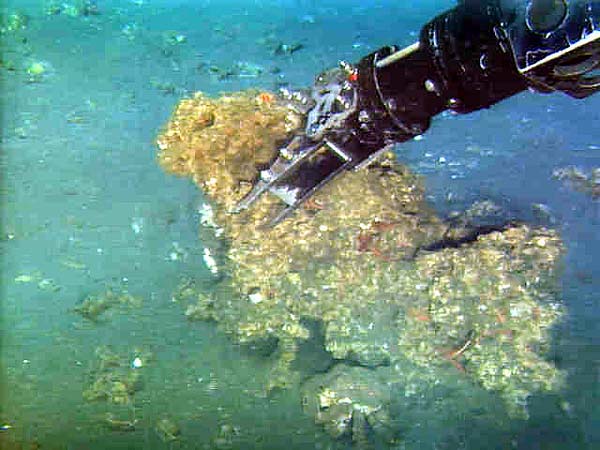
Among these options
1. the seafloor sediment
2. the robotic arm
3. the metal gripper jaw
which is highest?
the robotic arm

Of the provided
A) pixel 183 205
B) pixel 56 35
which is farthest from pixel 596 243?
pixel 56 35

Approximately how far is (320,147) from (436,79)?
1062 mm

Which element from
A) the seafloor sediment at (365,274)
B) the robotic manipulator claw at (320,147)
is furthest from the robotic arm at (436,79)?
the seafloor sediment at (365,274)

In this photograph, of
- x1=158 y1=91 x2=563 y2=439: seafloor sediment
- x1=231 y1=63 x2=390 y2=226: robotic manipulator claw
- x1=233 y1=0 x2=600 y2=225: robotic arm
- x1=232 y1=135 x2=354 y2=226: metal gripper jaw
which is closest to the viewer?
x1=233 y1=0 x2=600 y2=225: robotic arm

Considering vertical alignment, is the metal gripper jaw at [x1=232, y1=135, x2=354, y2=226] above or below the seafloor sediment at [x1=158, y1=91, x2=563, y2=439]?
above

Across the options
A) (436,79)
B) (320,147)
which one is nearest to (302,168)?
(320,147)

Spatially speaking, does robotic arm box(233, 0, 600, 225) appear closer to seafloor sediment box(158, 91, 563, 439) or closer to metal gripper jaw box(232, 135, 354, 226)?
metal gripper jaw box(232, 135, 354, 226)

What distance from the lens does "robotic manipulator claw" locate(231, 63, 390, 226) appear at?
10.3 feet

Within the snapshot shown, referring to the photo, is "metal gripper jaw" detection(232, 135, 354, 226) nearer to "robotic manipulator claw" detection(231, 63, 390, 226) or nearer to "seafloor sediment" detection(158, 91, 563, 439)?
"robotic manipulator claw" detection(231, 63, 390, 226)

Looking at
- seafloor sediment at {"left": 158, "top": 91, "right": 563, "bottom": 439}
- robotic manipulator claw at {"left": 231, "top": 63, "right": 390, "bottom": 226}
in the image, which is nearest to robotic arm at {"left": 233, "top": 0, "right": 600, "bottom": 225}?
robotic manipulator claw at {"left": 231, "top": 63, "right": 390, "bottom": 226}

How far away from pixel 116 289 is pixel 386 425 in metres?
3.73

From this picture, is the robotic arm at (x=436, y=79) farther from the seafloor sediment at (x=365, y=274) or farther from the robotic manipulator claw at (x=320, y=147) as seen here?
the seafloor sediment at (x=365, y=274)

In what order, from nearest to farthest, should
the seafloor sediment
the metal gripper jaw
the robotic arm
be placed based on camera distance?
the robotic arm, the metal gripper jaw, the seafloor sediment

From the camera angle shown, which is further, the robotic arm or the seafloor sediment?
the seafloor sediment
